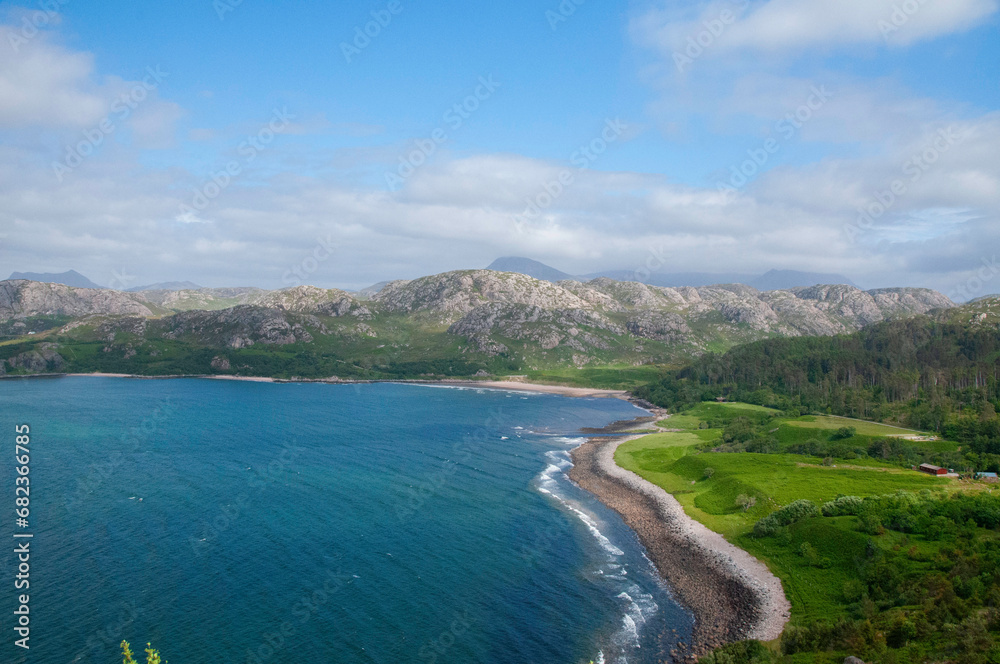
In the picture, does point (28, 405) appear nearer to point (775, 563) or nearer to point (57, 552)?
point (57, 552)

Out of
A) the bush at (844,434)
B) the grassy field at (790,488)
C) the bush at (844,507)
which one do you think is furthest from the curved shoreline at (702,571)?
the bush at (844,434)

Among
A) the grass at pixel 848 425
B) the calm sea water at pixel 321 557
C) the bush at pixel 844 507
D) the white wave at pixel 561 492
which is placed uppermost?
the bush at pixel 844 507

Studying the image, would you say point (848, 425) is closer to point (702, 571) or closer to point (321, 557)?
point (702, 571)

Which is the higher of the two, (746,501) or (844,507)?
(844,507)

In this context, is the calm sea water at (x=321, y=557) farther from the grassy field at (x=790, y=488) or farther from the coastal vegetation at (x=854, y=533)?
the coastal vegetation at (x=854, y=533)

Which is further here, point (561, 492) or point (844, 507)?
point (561, 492)

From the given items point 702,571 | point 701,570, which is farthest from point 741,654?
point 701,570

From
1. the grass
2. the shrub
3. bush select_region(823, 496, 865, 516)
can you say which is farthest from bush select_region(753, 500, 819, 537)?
the grass

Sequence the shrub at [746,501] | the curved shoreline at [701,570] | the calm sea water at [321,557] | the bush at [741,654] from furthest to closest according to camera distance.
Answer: the shrub at [746,501]
the curved shoreline at [701,570]
the calm sea water at [321,557]
the bush at [741,654]
